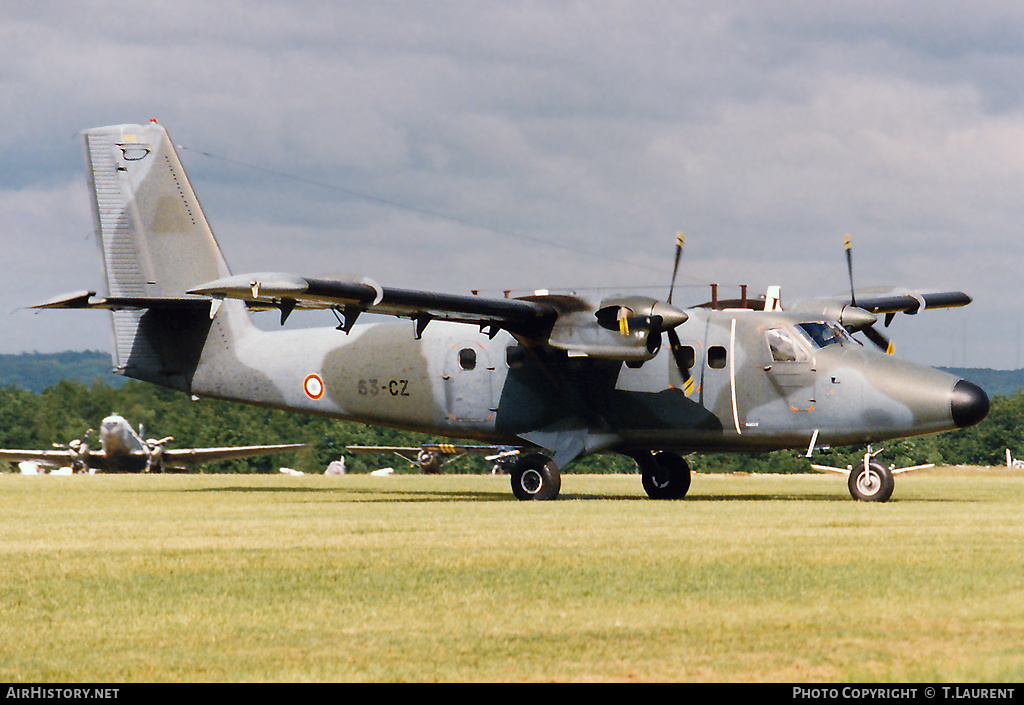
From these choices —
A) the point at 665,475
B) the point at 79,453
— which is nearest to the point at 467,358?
the point at 665,475

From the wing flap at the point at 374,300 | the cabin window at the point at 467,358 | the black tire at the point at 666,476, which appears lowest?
the black tire at the point at 666,476

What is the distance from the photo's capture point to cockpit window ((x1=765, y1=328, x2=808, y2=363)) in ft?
83.4

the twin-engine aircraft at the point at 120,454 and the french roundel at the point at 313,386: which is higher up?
the french roundel at the point at 313,386

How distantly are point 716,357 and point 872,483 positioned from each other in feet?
13.3

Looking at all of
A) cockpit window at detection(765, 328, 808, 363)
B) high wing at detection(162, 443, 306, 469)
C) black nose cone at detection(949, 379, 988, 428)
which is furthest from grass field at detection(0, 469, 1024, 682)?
high wing at detection(162, 443, 306, 469)

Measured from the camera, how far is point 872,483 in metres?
25.3

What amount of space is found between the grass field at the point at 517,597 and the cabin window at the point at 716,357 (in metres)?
5.60

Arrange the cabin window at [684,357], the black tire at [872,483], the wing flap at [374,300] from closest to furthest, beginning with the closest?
1. the wing flap at [374,300]
2. the black tire at [872,483]
3. the cabin window at [684,357]

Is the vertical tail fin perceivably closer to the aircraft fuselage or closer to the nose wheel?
the aircraft fuselage

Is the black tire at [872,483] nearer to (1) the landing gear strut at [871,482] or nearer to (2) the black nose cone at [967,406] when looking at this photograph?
(1) the landing gear strut at [871,482]

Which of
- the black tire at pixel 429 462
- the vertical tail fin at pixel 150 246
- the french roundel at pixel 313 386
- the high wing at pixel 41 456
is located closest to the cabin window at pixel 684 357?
the french roundel at pixel 313 386

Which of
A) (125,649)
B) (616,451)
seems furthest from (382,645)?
(616,451)

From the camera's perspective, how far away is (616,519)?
20.1 m

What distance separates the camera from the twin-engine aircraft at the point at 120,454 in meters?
57.1
